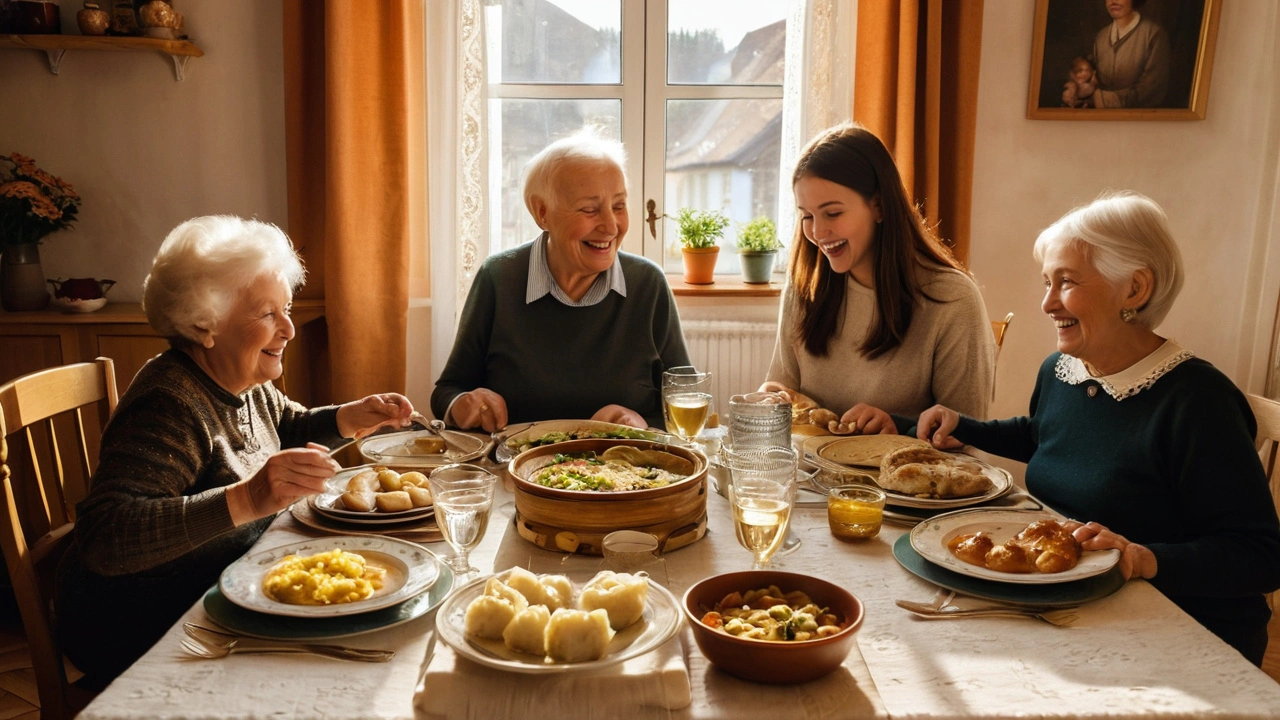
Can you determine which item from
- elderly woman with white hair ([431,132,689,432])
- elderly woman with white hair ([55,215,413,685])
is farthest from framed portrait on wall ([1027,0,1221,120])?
elderly woman with white hair ([55,215,413,685])

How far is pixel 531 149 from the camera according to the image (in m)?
3.68

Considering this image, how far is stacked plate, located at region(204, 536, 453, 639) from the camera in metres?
1.16

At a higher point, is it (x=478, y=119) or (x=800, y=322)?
(x=478, y=119)

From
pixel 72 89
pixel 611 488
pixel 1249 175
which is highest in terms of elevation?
pixel 72 89

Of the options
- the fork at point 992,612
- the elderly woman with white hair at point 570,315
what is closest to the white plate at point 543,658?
the fork at point 992,612

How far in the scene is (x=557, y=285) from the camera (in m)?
2.55

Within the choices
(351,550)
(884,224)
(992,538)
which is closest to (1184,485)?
(992,538)

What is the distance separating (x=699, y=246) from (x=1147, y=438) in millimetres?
2144

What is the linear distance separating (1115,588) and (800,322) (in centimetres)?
132

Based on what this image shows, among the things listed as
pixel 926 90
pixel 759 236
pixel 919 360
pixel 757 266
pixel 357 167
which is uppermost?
pixel 926 90

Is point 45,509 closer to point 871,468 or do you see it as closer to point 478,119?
point 871,468

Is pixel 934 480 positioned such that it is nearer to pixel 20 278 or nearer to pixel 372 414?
pixel 372 414

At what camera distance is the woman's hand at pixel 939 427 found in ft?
6.39

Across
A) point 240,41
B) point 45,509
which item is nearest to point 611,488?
point 45,509
